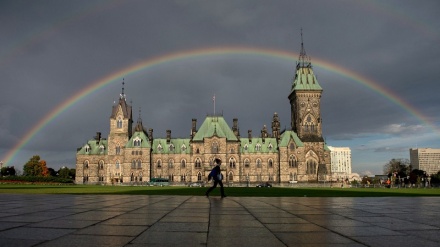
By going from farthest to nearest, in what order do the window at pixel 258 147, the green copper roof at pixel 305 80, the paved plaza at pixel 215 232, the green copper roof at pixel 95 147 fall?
the green copper roof at pixel 305 80 → the green copper roof at pixel 95 147 → the window at pixel 258 147 → the paved plaza at pixel 215 232

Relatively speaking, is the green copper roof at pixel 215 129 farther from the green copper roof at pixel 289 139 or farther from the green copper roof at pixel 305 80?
the green copper roof at pixel 305 80

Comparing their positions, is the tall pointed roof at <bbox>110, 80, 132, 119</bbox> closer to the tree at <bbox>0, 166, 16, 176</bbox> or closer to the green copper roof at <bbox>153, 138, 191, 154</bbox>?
the green copper roof at <bbox>153, 138, 191, 154</bbox>

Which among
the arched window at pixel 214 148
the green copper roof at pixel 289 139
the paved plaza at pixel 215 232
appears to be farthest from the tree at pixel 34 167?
the paved plaza at pixel 215 232

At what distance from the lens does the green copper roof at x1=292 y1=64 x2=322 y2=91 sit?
107 metres

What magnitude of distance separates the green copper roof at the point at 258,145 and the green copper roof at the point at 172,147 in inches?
574

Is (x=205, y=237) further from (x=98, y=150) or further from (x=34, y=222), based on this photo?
(x=98, y=150)

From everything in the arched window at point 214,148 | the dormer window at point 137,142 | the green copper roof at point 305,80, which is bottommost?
the arched window at point 214,148

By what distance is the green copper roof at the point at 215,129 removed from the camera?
314 ft

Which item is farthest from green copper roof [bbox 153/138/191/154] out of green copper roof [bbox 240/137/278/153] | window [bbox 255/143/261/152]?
window [bbox 255/143/261/152]

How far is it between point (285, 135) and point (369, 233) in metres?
93.0

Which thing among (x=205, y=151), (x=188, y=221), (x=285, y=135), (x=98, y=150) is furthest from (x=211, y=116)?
(x=188, y=221)

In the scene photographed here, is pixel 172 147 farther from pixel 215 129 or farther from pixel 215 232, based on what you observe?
pixel 215 232

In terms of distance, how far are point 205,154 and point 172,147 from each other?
11387mm

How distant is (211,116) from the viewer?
100625 millimetres
